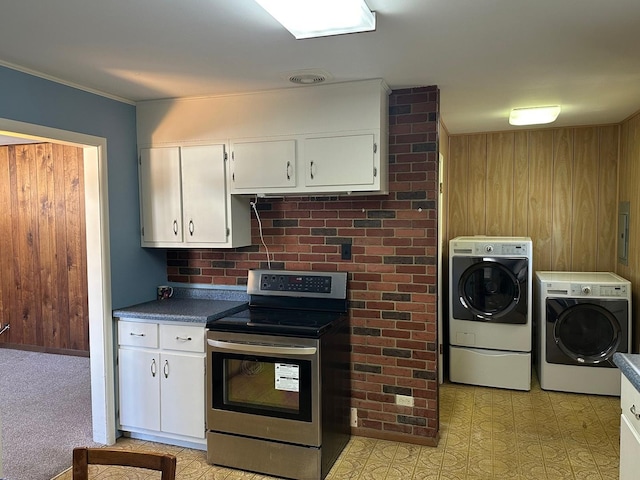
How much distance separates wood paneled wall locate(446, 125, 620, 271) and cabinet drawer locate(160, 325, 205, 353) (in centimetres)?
282

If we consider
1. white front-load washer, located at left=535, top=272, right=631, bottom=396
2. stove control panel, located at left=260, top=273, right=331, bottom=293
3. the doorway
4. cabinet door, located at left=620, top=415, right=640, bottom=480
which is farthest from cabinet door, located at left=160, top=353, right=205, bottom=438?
white front-load washer, located at left=535, top=272, right=631, bottom=396

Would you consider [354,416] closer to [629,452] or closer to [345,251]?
[345,251]

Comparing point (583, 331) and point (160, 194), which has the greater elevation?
point (160, 194)

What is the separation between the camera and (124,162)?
10.8 ft

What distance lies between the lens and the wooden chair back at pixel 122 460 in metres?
1.29

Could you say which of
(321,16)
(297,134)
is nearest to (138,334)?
(297,134)

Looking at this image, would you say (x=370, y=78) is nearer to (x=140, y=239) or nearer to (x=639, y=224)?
(x=140, y=239)

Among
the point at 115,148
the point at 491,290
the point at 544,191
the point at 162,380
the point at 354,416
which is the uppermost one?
the point at 115,148

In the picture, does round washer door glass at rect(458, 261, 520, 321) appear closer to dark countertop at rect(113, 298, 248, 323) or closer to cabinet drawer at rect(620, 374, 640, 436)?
dark countertop at rect(113, 298, 248, 323)

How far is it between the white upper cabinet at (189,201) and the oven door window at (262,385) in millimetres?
808

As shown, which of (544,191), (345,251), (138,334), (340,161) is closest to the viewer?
(340,161)

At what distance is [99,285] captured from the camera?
308cm

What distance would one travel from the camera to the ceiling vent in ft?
8.69

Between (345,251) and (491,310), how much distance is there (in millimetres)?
1571
